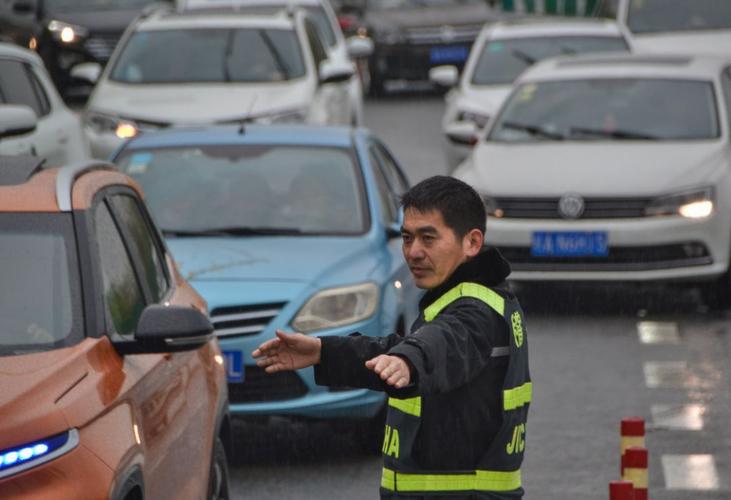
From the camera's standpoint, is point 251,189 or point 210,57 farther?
point 210,57

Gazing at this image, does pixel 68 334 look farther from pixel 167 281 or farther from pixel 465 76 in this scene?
pixel 465 76

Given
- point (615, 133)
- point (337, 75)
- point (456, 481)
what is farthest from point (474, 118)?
point (456, 481)

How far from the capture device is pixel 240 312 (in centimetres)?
955

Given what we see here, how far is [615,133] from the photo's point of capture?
14820 millimetres

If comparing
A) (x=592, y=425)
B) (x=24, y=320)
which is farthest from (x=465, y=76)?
(x=24, y=320)

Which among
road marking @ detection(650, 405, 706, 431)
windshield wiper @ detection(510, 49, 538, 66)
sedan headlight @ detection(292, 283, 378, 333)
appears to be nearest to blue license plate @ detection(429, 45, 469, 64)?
windshield wiper @ detection(510, 49, 538, 66)

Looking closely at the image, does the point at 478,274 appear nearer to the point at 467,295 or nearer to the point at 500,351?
the point at 467,295

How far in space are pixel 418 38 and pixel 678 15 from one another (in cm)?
879

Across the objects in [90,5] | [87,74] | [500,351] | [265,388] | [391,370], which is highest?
[391,370]

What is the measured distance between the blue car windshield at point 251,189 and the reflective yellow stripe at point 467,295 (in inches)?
233

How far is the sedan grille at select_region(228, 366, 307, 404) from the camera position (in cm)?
945

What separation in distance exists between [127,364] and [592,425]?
495 cm

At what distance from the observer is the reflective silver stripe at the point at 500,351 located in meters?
4.64

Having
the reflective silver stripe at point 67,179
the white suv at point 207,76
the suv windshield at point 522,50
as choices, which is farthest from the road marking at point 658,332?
the suv windshield at point 522,50
